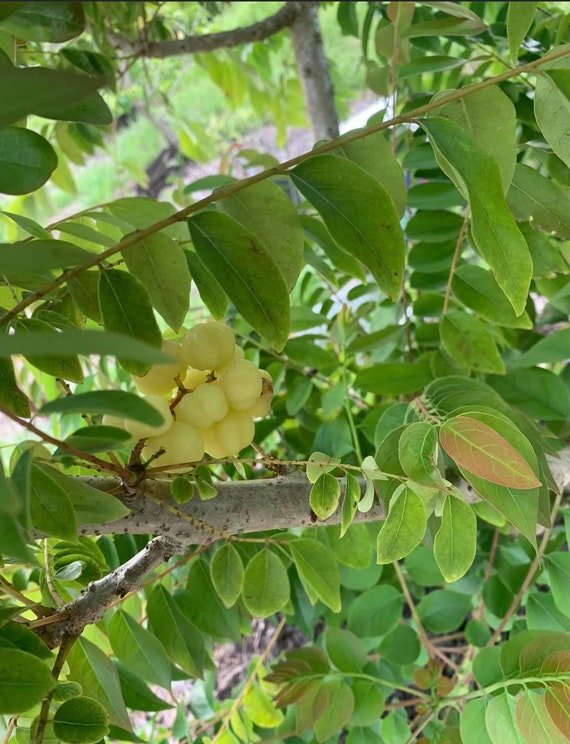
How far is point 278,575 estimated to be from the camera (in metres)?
0.36

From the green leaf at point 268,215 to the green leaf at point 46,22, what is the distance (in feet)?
0.39

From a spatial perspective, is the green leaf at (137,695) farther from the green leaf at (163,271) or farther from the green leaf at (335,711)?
the green leaf at (163,271)

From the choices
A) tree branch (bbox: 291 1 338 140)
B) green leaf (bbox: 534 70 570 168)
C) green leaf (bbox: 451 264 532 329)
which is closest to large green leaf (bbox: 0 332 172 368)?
green leaf (bbox: 534 70 570 168)

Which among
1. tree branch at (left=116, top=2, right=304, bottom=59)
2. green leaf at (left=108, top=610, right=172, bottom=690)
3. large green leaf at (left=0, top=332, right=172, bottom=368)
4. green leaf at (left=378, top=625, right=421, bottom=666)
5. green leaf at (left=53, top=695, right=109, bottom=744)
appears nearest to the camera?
large green leaf at (left=0, top=332, right=172, bottom=368)

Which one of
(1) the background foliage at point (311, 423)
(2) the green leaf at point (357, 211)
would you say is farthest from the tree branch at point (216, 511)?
(2) the green leaf at point (357, 211)

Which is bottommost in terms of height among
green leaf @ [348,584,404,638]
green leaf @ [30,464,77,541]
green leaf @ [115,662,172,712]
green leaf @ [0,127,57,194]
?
green leaf @ [348,584,404,638]

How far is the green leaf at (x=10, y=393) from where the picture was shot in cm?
28

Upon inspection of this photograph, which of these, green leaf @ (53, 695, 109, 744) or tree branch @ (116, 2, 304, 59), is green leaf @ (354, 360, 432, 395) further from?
tree branch @ (116, 2, 304, 59)

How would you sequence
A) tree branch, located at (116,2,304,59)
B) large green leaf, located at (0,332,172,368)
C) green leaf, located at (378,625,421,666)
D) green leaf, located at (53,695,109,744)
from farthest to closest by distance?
tree branch, located at (116,2,304,59)
green leaf, located at (378,625,421,666)
green leaf, located at (53,695,109,744)
large green leaf, located at (0,332,172,368)

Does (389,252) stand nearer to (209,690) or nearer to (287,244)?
(287,244)

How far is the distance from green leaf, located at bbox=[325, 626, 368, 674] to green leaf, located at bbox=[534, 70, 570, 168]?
1.09ft

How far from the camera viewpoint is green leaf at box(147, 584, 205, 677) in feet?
1.28

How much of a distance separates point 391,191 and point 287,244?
0.06m

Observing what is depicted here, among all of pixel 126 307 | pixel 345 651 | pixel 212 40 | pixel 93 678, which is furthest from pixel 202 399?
pixel 212 40
